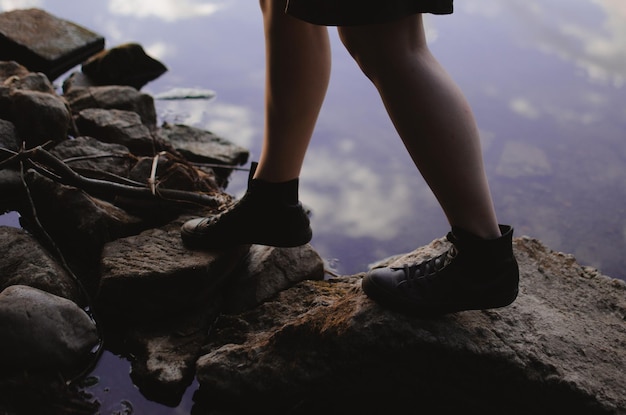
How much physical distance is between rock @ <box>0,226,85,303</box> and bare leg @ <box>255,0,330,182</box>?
2.19 feet

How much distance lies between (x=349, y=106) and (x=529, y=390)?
2427 mm

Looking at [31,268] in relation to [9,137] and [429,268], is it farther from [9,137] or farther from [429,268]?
[429,268]

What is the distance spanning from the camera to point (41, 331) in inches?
61.4

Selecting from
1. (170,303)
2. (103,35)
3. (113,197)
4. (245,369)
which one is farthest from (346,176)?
(103,35)

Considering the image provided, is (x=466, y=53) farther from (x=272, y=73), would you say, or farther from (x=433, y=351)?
(x=433, y=351)

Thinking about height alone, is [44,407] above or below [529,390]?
below

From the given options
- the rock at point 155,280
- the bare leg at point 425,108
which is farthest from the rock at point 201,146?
the bare leg at point 425,108

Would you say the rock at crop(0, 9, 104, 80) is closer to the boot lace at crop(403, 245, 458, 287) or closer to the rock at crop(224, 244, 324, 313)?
the rock at crop(224, 244, 324, 313)

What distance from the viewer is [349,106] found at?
3646 mm

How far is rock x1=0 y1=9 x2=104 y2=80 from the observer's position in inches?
153

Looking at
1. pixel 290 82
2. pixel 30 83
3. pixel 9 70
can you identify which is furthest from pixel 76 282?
pixel 9 70

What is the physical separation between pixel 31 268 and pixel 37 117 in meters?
0.93

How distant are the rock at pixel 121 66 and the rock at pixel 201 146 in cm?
85

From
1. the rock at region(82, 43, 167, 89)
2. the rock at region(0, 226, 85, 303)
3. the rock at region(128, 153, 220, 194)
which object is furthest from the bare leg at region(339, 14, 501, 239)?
the rock at region(82, 43, 167, 89)
